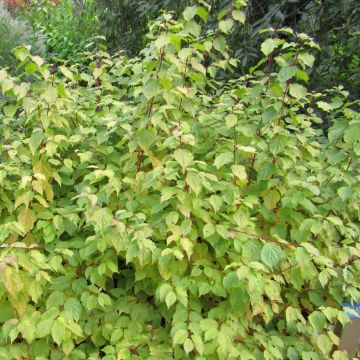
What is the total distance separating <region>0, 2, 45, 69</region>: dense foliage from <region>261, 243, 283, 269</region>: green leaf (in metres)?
4.79

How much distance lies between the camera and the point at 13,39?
591cm

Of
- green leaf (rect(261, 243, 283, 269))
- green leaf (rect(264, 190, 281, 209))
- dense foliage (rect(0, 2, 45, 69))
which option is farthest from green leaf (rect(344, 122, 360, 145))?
dense foliage (rect(0, 2, 45, 69))

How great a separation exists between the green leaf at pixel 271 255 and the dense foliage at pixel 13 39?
4.79 m

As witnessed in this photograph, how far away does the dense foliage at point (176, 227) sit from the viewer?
169 centimetres

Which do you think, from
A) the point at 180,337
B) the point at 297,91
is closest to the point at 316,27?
the point at 297,91

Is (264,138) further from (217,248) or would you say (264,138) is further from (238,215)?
(217,248)

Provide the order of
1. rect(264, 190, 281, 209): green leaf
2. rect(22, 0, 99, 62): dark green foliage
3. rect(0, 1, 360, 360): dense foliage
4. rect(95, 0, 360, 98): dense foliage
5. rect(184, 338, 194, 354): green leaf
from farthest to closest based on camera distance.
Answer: rect(22, 0, 99, 62): dark green foliage
rect(95, 0, 360, 98): dense foliage
rect(264, 190, 281, 209): green leaf
rect(0, 1, 360, 360): dense foliage
rect(184, 338, 194, 354): green leaf

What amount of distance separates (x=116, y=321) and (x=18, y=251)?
0.52m

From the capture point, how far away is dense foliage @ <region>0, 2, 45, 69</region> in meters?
5.59

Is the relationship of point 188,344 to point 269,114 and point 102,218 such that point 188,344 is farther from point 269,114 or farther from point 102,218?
point 269,114

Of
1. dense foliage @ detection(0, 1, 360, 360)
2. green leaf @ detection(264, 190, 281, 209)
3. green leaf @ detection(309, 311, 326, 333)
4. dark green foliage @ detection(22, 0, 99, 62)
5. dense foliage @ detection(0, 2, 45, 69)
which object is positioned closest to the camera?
dense foliage @ detection(0, 1, 360, 360)

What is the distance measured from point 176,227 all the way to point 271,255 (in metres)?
0.40

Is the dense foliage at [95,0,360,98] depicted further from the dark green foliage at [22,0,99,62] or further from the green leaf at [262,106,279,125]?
the dark green foliage at [22,0,99,62]

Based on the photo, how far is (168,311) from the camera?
6.24 feet
